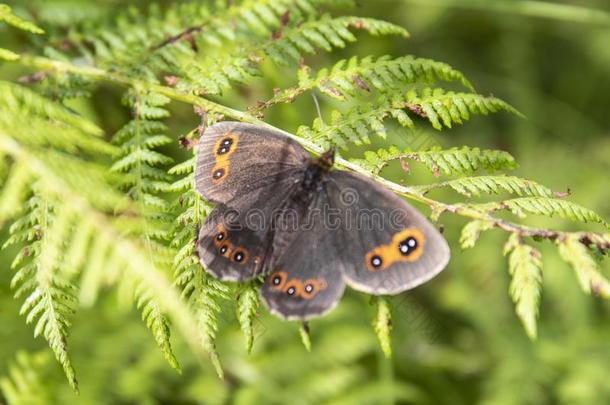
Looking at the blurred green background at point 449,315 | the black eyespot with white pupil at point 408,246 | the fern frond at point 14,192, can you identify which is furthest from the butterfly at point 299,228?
the fern frond at point 14,192

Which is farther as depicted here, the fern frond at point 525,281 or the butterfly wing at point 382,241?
the butterfly wing at point 382,241

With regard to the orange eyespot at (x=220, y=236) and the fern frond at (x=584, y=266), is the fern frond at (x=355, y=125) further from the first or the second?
the fern frond at (x=584, y=266)

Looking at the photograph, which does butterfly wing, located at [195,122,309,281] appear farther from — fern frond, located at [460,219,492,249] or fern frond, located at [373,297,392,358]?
fern frond, located at [460,219,492,249]

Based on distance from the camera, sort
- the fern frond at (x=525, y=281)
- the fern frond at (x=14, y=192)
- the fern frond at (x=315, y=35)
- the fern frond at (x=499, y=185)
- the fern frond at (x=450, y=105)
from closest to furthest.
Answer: the fern frond at (x=14, y=192)
the fern frond at (x=525, y=281)
the fern frond at (x=499, y=185)
the fern frond at (x=450, y=105)
the fern frond at (x=315, y=35)

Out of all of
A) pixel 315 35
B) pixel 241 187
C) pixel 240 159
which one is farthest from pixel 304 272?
pixel 315 35

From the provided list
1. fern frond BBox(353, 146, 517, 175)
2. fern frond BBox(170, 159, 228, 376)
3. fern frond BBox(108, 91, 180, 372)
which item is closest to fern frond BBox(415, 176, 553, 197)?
fern frond BBox(353, 146, 517, 175)

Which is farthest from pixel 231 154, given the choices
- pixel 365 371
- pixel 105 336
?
pixel 365 371

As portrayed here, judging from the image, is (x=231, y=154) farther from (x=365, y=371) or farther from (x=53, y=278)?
(x=365, y=371)

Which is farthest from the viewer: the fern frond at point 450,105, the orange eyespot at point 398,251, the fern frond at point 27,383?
the fern frond at point 27,383

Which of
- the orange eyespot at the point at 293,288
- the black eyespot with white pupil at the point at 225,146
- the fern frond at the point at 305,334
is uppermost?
the black eyespot with white pupil at the point at 225,146
